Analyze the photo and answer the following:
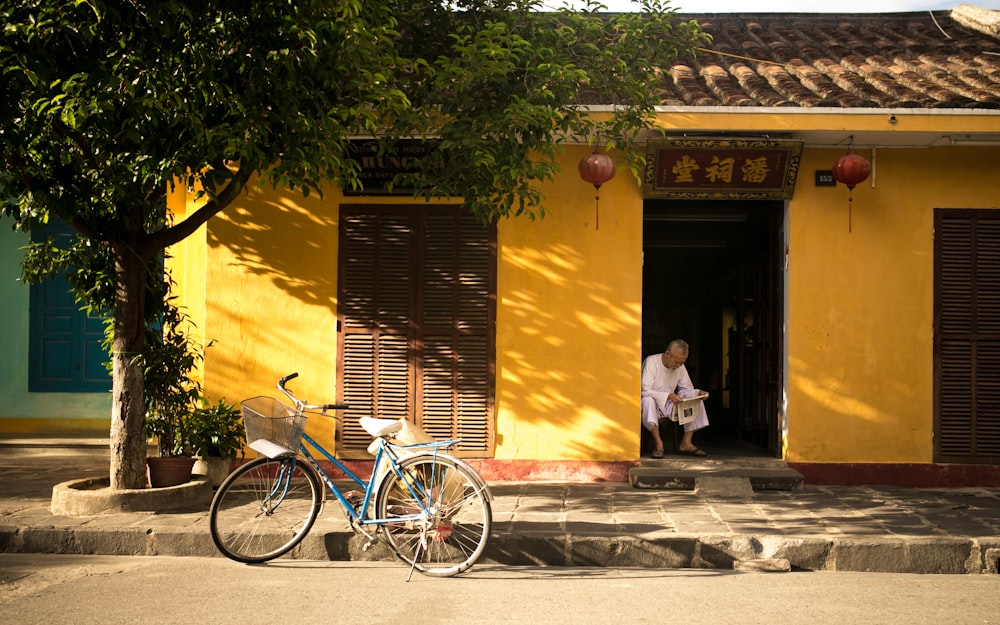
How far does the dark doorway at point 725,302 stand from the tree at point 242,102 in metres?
2.50

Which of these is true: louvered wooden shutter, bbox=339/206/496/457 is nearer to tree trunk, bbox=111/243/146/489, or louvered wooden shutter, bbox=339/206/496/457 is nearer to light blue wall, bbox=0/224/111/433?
tree trunk, bbox=111/243/146/489

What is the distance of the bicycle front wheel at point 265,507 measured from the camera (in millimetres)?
6084

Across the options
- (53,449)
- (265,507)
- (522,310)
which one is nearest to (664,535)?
(265,507)

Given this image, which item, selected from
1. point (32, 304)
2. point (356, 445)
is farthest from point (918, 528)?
point (32, 304)

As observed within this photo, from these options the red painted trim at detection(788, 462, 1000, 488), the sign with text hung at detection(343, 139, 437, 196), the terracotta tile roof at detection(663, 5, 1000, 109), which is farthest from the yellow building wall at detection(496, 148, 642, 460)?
the red painted trim at detection(788, 462, 1000, 488)

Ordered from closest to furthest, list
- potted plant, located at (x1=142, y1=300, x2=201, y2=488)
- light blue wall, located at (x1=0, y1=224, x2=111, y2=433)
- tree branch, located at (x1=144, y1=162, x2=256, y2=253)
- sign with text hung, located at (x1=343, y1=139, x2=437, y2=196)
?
1. tree branch, located at (x1=144, y1=162, x2=256, y2=253)
2. potted plant, located at (x1=142, y1=300, x2=201, y2=488)
3. sign with text hung, located at (x1=343, y1=139, x2=437, y2=196)
4. light blue wall, located at (x1=0, y1=224, x2=111, y2=433)

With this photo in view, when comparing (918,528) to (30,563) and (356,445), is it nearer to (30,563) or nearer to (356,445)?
(356,445)

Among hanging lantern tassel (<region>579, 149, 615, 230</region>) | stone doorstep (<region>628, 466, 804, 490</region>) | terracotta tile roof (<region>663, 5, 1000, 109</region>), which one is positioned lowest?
stone doorstep (<region>628, 466, 804, 490</region>)

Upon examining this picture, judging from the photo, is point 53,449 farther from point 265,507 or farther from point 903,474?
point 903,474

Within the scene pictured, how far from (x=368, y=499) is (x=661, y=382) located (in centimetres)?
456

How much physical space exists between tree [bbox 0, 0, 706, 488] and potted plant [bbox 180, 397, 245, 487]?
0.79 m

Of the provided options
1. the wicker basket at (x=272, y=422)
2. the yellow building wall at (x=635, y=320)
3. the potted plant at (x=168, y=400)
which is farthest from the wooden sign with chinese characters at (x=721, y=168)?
the potted plant at (x=168, y=400)

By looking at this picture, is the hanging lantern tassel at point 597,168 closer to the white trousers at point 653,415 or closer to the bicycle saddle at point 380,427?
the white trousers at point 653,415

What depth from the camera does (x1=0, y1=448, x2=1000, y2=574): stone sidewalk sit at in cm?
632
